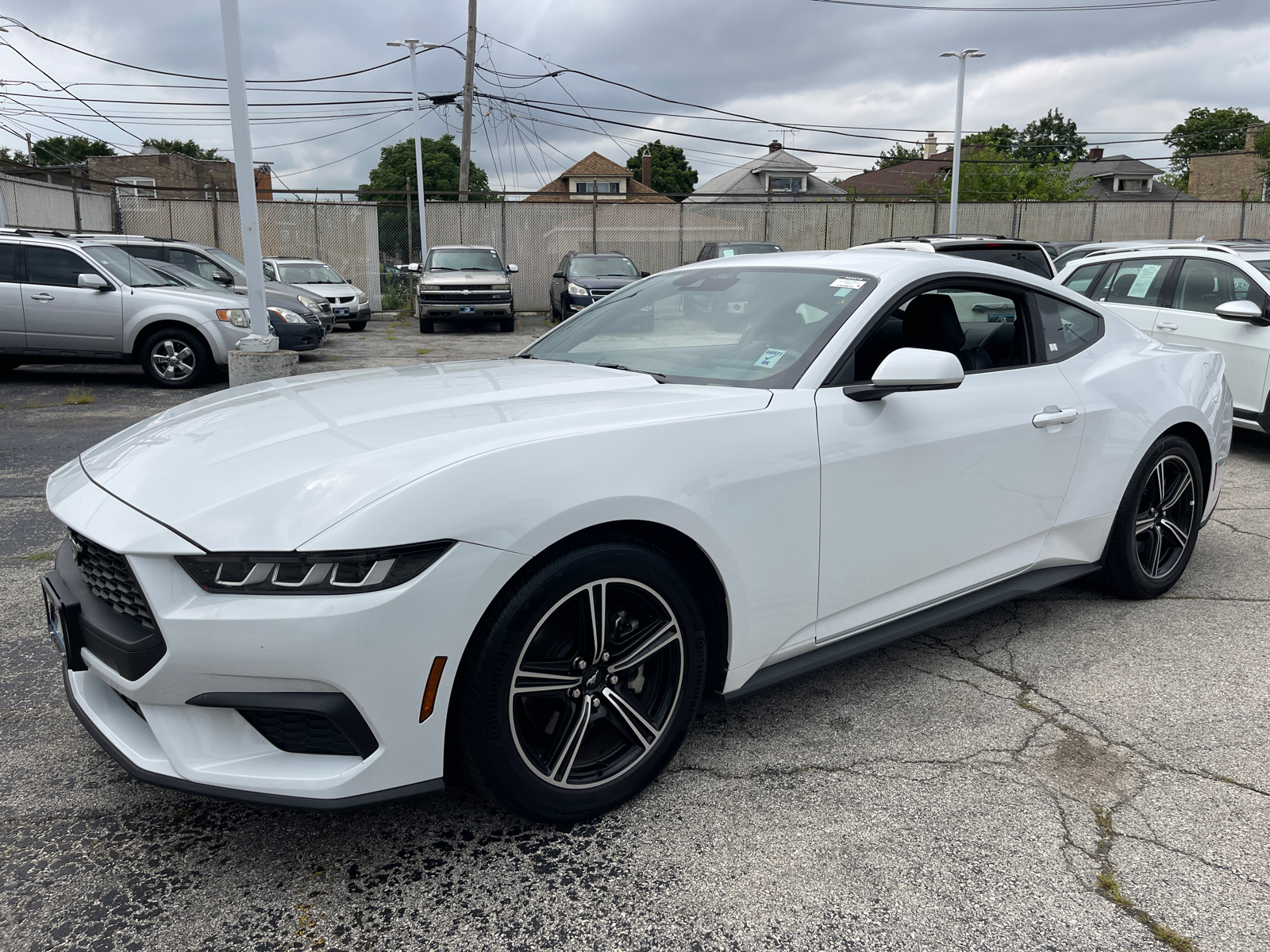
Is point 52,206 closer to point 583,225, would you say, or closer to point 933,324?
point 583,225

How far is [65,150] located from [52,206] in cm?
5587

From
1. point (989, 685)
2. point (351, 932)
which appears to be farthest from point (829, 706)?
point (351, 932)

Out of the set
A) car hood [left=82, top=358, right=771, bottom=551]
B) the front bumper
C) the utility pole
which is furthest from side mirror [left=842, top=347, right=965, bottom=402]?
the utility pole

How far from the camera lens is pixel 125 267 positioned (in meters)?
11.5

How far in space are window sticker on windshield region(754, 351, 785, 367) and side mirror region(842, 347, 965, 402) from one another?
1.06ft

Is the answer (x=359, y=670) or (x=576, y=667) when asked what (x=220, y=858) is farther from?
(x=576, y=667)

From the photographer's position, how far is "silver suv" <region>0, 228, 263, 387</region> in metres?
10.9

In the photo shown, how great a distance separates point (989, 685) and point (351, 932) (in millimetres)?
2372

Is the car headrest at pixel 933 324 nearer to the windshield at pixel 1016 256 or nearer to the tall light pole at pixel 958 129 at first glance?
the windshield at pixel 1016 256

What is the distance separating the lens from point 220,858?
2365 mm

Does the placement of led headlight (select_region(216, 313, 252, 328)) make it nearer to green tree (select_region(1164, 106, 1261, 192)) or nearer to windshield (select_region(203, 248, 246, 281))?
windshield (select_region(203, 248, 246, 281))

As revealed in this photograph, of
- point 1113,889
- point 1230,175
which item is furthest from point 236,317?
point 1230,175

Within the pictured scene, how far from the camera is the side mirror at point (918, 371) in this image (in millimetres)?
2840

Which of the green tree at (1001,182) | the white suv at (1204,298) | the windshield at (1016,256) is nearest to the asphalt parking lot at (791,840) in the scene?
the white suv at (1204,298)
